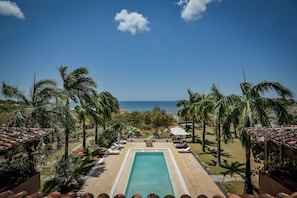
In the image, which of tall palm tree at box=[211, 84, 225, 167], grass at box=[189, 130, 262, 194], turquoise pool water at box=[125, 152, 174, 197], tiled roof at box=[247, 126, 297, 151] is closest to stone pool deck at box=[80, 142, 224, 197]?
grass at box=[189, 130, 262, 194]

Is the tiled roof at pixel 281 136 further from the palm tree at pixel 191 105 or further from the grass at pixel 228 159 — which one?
the palm tree at pixel 191 105

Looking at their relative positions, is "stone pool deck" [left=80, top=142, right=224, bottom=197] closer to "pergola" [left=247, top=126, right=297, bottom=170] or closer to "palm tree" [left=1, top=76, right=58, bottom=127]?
"pergola" [left=247, top=126, right=297, bottom=170]

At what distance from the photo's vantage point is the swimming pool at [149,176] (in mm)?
12242

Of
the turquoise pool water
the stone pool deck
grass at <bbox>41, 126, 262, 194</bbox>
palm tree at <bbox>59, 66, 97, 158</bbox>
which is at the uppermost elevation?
palm tree at <bbox>59, 66, 97, 158</bbox>

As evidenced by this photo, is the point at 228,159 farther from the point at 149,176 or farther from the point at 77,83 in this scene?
the point at 77,83

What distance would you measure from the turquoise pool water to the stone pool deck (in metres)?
1.20

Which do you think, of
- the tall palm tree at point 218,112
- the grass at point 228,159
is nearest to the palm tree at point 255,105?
the tall palm tree at point 218,112

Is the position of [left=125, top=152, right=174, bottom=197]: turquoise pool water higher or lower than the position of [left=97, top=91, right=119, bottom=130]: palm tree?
lower

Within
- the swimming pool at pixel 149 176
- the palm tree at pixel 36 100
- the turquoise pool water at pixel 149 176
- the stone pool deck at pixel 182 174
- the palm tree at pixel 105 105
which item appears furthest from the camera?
the palm tree at pixel 105 105

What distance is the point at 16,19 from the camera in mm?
14570

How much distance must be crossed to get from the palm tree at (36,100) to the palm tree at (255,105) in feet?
34.4

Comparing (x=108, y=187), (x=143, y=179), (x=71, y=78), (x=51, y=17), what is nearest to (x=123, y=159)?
(x=143, y=179)

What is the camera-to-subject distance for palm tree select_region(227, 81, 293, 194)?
9.64 metres

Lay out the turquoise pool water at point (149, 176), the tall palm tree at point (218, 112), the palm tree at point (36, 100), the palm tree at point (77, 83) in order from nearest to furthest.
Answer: the tall palm tree at point (218, 112), the palm tree at point (36, 100), the turquoise pool water at point (149, 176), the palm tree at point (77, 83)
